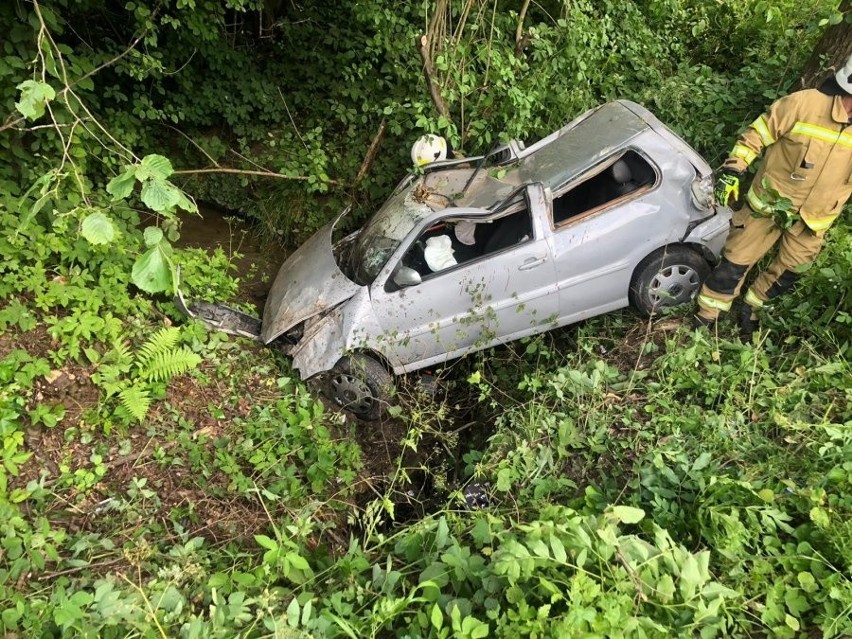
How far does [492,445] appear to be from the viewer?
3381 mm

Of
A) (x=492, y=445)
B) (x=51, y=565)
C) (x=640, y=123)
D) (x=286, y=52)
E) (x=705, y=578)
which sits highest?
(x=286, y=52)

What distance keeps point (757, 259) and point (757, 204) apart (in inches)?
16.9

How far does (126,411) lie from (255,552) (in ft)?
4.65

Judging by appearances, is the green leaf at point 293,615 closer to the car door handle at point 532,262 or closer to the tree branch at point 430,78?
the car door handle at point 532,262

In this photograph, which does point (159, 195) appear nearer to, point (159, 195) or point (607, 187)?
point (159, 195)

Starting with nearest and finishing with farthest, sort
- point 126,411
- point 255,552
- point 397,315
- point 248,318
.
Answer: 1. point 255,552
2. point 126,411
3. point 397,315
4. point 248,318

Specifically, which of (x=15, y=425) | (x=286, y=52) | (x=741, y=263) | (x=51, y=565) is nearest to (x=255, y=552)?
(x=51, y=565)

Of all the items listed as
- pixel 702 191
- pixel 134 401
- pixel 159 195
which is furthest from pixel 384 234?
pixel 159 195

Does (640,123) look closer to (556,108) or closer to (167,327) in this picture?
(556,108)

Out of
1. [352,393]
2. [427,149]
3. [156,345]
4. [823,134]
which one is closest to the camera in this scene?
[823,134]

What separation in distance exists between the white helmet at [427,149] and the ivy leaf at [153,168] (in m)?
3.26

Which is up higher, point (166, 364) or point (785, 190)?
point (785, 190)

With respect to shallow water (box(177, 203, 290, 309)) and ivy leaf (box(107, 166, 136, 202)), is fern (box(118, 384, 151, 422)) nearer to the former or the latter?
shallow water (box(177, 203, 290, 309))

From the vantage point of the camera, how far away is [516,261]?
3883mm
